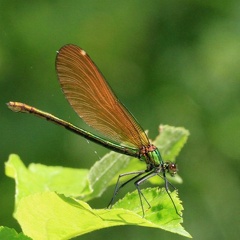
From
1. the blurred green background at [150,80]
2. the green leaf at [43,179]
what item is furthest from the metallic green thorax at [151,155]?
the blurred green background at [150,80]

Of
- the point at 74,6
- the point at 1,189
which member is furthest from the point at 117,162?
the point at 74,6

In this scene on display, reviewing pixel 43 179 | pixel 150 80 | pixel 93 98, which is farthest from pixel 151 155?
pixel 150 80

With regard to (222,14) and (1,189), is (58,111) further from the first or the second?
(222,14)

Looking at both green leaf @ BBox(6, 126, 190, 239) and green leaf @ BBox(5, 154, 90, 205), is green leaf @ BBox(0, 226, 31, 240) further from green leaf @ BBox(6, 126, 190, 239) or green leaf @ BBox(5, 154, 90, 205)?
green leaf @ BBox(5, 154, 90, 205)

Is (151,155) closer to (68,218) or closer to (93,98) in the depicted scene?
(93,98)

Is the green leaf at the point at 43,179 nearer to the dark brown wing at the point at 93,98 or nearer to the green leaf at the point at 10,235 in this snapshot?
the dark brown wing at the point at 93,98
